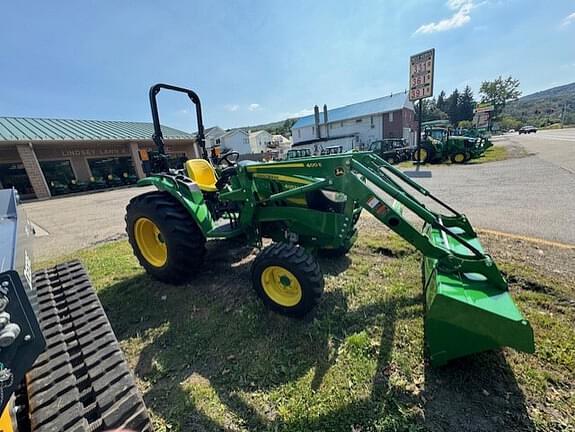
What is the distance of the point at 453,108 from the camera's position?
65.9 meters

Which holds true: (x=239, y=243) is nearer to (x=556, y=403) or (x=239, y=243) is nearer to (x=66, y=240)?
(x=556, y=403)

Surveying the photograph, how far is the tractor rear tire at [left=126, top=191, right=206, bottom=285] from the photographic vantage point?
3213 millimetres

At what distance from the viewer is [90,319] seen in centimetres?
200

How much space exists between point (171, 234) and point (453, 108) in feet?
262

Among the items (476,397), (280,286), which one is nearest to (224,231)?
(280,286)

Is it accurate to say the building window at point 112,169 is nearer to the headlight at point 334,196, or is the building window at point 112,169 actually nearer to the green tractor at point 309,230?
the green tractor at point 309,230

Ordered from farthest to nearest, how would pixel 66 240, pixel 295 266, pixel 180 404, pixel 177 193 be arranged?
pixel 66 240, pixel 177 193, pixel 295 266, pixel 180 404

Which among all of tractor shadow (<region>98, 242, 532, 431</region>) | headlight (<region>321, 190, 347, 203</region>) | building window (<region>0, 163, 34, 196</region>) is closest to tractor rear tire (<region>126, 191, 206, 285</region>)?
tractor shadow (<region>98, 242, 532, 431</region>)

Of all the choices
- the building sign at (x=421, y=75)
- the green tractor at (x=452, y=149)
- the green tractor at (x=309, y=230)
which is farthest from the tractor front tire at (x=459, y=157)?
the green tractor at (x=309, y=230)

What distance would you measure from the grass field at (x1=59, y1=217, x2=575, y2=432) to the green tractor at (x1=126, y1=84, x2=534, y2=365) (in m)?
→ 0.23

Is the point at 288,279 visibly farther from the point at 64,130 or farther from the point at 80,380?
the point at 64,130

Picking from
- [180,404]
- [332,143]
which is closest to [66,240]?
[180,404]

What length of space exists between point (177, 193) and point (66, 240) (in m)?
5.04

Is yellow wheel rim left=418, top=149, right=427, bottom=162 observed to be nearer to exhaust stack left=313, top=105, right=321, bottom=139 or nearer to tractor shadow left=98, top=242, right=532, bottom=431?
tractor shadow left=98, top=242, right=532, bottom=431
